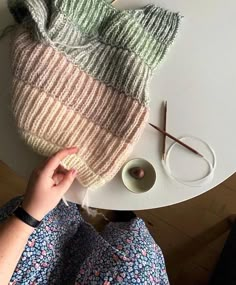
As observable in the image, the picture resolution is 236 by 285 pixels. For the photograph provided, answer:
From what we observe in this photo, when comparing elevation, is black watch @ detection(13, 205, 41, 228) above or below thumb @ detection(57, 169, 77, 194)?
below

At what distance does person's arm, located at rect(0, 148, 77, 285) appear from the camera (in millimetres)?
Result: 782

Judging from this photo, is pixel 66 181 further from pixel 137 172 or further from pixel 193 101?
pixel 193 101

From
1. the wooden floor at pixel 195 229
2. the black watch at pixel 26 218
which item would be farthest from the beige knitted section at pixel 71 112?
the wooden floor at pixel 195 229

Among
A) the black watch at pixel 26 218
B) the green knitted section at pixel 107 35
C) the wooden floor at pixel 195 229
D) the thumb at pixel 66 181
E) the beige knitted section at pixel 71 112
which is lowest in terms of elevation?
the wooden floor at pixel 195 229

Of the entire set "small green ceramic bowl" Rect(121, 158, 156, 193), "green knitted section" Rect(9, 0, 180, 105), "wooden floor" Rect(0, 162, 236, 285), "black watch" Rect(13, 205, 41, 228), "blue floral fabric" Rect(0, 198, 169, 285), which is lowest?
"wooden floor" Rect(0, 162, 236, 285)

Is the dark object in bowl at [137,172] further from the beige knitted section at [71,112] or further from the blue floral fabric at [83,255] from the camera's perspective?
the blue floral fabric at [83,255]

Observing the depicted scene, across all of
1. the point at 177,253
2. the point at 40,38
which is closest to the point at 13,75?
the point at 40,38

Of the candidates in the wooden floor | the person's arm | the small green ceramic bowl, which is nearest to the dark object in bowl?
the small green ceramic bowl

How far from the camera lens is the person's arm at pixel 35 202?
782mm

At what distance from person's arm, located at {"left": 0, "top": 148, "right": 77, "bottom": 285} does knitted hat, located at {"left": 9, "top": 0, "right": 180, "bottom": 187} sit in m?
0.03

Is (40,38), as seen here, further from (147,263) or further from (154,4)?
(147,263)

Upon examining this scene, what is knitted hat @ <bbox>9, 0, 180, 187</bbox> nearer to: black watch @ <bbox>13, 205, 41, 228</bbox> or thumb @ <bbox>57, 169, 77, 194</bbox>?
thumb @ <bbox>57, 169, 77, 194</bbox>

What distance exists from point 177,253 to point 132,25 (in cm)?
78

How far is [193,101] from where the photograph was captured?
2.67 ft
